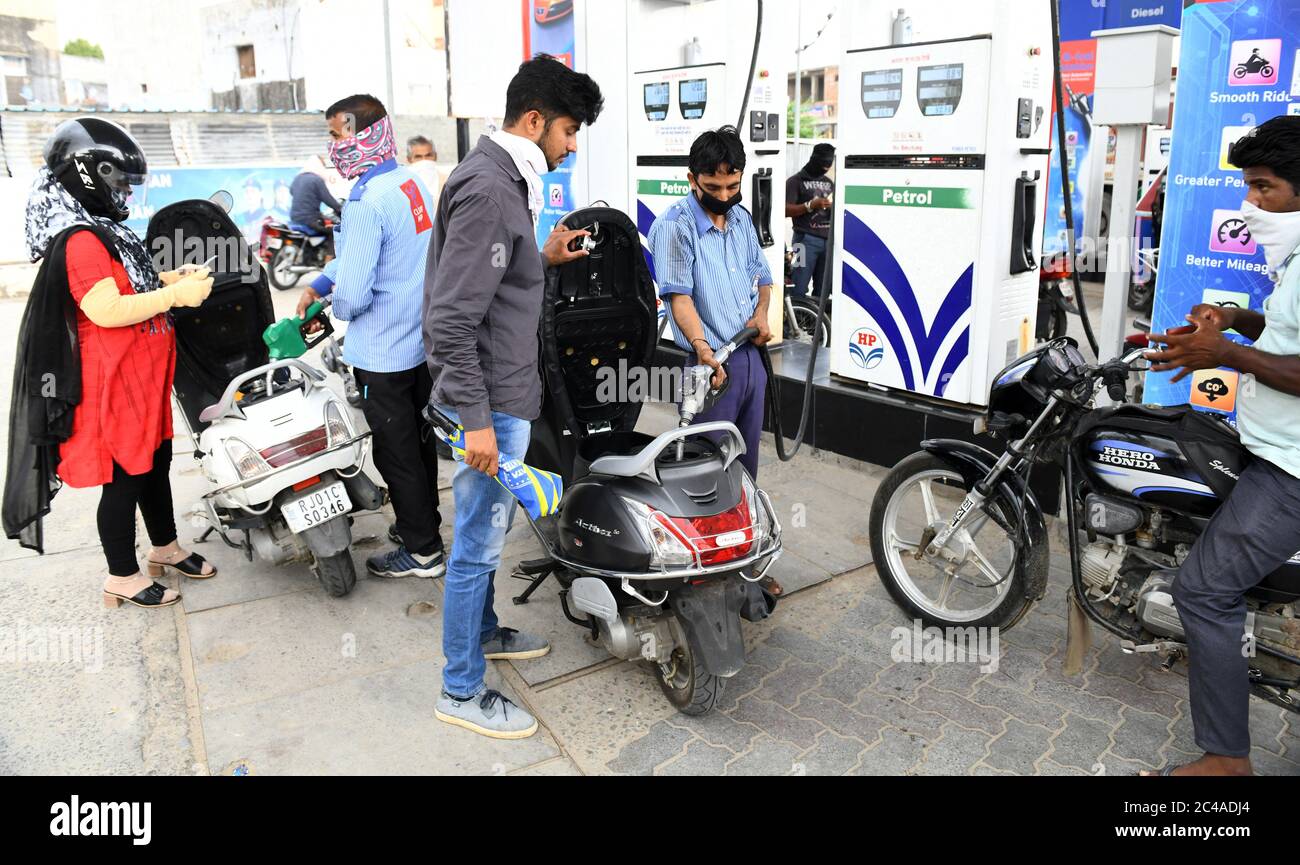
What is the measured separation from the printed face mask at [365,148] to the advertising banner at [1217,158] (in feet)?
10.9

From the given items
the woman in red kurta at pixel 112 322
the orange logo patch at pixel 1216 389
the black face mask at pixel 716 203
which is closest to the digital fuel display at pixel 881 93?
the black face mask at pixel 716 203

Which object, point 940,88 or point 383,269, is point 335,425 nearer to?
point 383,269

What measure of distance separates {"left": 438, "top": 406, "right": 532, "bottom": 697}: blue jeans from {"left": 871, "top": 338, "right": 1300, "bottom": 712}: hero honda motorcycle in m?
1.68

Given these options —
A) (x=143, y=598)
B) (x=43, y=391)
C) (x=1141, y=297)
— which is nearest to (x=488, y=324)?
(x=43, y=391)

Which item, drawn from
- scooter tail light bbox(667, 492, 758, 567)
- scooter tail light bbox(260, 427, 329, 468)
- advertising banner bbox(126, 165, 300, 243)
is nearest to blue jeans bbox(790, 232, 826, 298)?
scooter tail light bbox(260, 427, 329, 468)

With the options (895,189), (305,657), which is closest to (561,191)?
(895,189)

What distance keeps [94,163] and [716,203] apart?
242 cm

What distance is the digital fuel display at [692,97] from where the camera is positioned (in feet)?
22.3

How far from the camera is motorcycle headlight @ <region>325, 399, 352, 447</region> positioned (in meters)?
4.25

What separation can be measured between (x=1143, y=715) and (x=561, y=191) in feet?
20.3

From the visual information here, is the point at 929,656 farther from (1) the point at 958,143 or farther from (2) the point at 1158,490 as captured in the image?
(1) the point at 958,143

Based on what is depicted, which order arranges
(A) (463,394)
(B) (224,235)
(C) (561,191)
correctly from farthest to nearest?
(C) (561,191), (B) (224,235), (A) (463,394)

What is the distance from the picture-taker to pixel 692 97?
6.88 m
